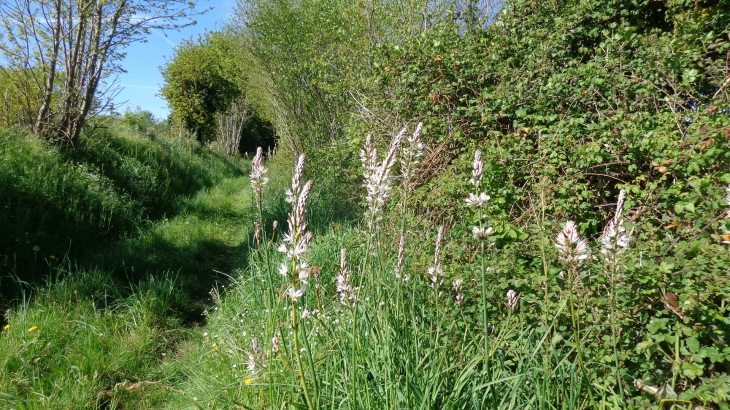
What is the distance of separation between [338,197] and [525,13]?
4068mm

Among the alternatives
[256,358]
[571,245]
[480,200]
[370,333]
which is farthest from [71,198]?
[571,245]

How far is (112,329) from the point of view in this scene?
12.3ft

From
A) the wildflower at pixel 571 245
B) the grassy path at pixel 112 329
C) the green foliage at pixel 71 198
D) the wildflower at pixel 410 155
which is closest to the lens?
the wildflower at pixel 571 245

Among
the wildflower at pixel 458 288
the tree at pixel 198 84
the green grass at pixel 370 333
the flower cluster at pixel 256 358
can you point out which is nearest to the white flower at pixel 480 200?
the green grass at pixel 370 333

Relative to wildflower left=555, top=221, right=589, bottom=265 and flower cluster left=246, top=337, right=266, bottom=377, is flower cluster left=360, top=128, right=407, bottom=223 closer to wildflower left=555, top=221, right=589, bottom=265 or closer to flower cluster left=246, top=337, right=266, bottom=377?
wildflower left=555, top=221, right=589, bottom=265

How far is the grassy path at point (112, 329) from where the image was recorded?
2.95 metres

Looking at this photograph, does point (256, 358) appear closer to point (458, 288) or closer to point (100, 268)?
point (458, 288)

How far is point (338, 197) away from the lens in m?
7.28

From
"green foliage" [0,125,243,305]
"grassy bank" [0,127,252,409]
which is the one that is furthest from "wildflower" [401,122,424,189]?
"green foliage" [0,125,243,305]

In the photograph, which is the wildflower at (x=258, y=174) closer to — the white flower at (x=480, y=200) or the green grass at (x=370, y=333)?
the green grass at (x=370, y=333)

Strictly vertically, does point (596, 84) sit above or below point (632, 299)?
above

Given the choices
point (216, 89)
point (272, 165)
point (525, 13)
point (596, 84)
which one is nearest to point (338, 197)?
point (525, 13)

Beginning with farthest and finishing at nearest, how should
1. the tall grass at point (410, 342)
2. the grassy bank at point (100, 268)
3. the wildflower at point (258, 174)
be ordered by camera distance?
1. the grassy bank at point (100, 268)
2. the wildflower at point (258, 174)
3. the tall grass at point (410, 342)

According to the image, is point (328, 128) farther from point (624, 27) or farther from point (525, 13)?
point (624, 27)
